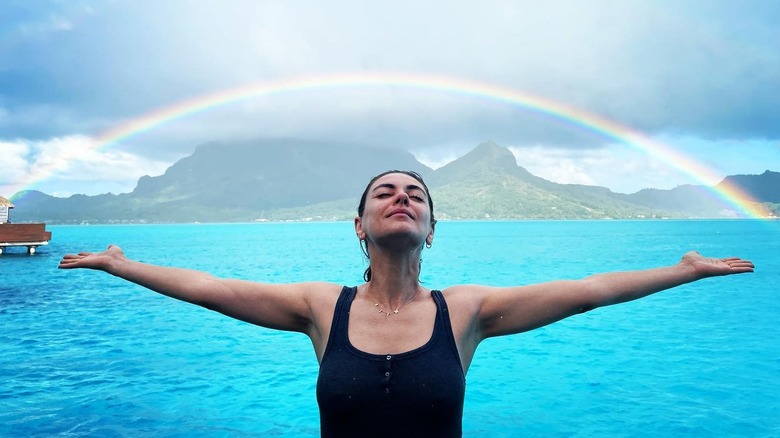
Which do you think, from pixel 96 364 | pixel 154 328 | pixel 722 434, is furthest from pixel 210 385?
pixel 722 434

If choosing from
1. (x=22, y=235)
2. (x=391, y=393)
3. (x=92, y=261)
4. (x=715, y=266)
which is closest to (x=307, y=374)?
(x=92, y=261)

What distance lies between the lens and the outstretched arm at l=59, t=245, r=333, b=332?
3.21 metres

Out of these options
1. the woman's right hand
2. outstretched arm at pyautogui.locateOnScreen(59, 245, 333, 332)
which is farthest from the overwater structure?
outstretched arm at pyautogui.locateOnScreen(59, 245, 333, 332)

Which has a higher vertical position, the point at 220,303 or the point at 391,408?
the point at 220,303

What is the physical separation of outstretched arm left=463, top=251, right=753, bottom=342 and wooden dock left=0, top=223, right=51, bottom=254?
Answer: 67.9 metres

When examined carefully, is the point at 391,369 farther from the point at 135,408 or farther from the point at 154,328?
the point at 154,328

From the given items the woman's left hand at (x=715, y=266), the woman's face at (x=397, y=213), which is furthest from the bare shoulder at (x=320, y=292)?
the woman's left hand at (x=715, y=266)

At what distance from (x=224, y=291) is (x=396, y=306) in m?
1.04

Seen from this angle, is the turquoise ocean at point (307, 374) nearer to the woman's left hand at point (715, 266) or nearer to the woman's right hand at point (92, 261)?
the woman's left hand at point (715, 266)

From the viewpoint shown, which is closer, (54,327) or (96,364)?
(96,364)

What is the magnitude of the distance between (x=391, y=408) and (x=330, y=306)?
718 millimetres

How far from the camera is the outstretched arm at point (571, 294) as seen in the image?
315 cm

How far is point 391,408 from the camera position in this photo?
8.81ft

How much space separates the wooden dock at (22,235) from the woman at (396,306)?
6697 centimetres
